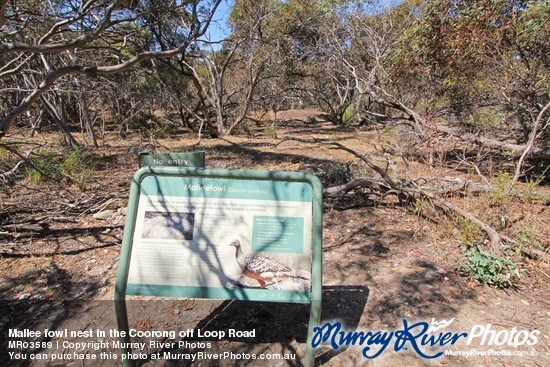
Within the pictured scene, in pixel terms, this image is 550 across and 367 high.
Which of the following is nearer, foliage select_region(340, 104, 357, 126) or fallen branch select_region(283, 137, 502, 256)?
fallen branch select_region(283, 137, 502, 256)

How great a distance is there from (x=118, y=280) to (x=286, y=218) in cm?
97

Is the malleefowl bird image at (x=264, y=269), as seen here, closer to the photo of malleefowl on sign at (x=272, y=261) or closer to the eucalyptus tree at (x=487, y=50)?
the photo of malleefowl on sign at (x=272, y=261)

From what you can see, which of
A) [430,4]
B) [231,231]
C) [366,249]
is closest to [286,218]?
[231,231]

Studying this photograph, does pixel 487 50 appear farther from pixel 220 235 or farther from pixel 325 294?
pixel 220 235

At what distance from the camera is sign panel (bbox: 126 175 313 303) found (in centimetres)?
A: 177

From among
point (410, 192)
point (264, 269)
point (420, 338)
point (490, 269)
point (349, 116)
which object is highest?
point (349, 116)

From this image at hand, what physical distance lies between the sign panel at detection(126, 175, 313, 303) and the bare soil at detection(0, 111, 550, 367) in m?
0.61

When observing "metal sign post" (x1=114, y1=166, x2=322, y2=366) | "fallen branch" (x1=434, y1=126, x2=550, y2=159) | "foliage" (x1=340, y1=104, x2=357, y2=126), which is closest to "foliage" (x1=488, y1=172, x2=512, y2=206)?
"fallen branch" (x1=434, y1=126, x2=550, y2=159)

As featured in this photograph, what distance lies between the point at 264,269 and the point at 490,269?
211cm

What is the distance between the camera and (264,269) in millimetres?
1766

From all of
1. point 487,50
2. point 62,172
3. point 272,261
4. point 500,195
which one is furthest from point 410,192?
point 62,172

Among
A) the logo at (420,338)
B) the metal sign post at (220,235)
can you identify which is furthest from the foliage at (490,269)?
the metal sign post at (220,235)

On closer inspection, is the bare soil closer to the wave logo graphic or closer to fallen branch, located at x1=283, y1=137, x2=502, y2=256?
the wave logo graphic

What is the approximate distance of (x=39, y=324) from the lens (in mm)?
2330
